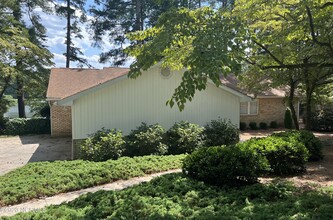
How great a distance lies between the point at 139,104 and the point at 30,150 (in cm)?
652

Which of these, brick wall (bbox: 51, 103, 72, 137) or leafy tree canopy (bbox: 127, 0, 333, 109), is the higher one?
leafy tree canopy (bbox: 127, 0, 333, 109)

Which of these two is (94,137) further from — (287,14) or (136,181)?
(287,14)

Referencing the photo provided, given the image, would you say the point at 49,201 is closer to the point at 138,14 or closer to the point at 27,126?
the point at 27,126

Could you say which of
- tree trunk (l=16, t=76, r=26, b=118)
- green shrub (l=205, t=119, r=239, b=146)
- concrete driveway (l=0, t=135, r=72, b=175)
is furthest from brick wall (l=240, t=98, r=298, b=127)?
tree trunk (l=16, t=76, r=26, b=118)

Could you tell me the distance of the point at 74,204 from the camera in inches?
207

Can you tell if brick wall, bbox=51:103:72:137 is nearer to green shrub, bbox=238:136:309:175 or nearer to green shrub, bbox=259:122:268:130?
green shrub, bbox=259:122:268:130

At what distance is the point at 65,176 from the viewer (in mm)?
7773

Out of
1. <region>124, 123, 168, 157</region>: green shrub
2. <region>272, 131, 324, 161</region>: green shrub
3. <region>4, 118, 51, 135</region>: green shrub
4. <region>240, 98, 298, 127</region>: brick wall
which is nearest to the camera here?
<region>272, 131, 324, 161</region>: green shrub

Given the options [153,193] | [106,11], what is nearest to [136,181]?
[153,193]

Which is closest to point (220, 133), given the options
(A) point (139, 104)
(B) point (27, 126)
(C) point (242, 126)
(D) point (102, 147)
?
(A) point (139, 104)

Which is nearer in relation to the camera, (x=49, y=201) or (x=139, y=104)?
(x=49, y=201)

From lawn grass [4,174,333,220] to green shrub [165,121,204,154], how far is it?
18.6 feet

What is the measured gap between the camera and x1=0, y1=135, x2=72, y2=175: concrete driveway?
467 inches

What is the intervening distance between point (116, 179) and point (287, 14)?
281 inches
